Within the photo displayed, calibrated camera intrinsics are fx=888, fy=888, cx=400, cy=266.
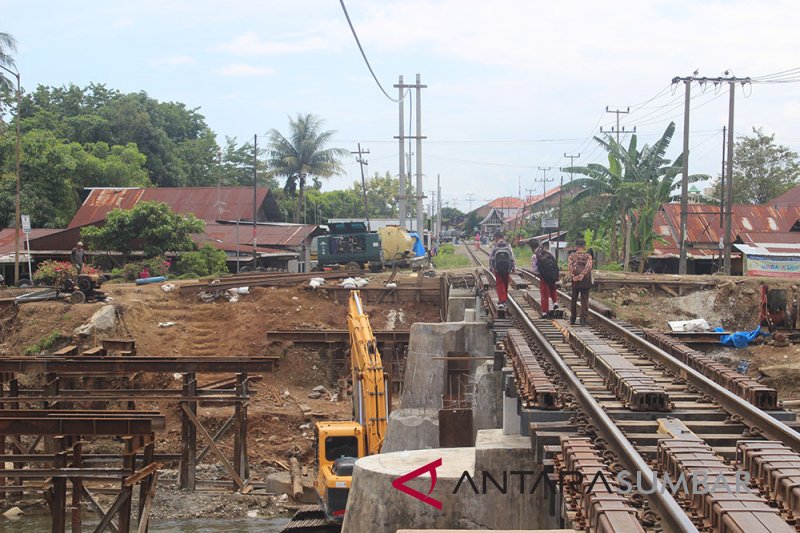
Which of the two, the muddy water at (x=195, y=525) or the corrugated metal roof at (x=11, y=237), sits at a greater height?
the corrugated metal roof at (x=11, y=237)

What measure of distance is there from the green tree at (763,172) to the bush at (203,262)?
38.3 m

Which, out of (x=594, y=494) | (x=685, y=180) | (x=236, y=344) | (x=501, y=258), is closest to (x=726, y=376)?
(x=594, y=494)

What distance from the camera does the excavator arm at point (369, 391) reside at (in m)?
16.5

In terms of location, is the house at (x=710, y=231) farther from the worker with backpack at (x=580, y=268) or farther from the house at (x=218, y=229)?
the worker with backpack at (x=580, y=268)

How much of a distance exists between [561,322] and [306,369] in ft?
45.0

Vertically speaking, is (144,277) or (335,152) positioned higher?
(335,152)

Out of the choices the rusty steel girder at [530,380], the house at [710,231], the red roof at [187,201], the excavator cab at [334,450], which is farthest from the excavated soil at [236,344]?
the red roof at [187,201]

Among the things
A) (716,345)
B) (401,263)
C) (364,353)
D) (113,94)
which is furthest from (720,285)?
(113,94)

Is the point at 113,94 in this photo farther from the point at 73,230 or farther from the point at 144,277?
the point at 144,277

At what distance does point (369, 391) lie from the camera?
17.0 meters

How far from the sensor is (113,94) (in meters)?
75.9

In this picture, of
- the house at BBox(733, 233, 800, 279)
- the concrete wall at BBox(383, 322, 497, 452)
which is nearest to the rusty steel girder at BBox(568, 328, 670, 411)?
the concrete wall at BBox(383, 322, 497, 452)

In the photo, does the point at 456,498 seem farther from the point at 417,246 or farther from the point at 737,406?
the point at 417,246

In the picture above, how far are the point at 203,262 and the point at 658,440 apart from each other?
1383 inches
